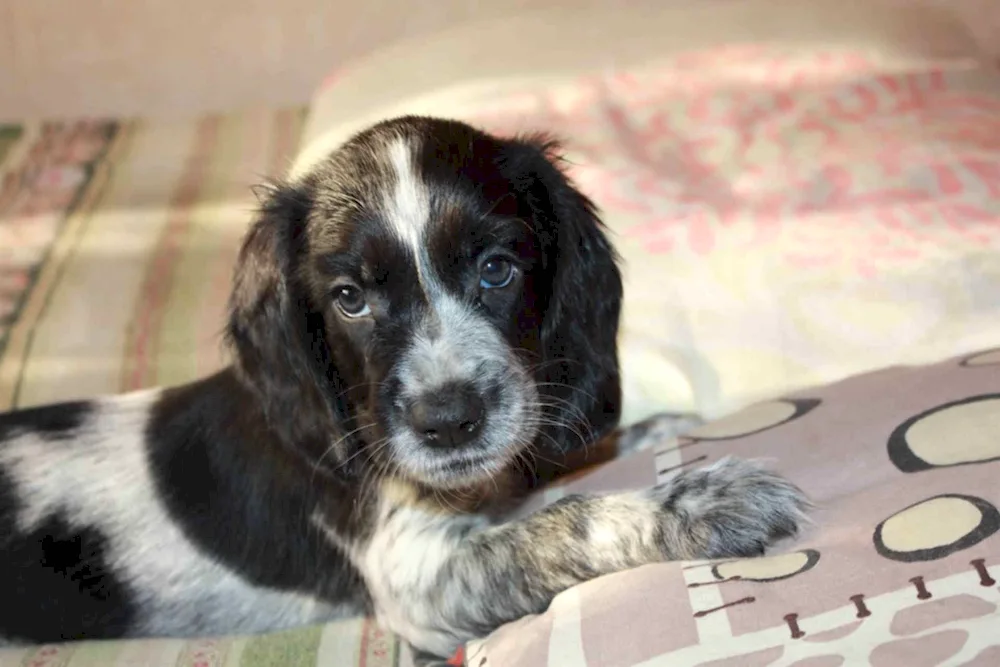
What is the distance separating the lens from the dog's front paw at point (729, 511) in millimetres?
1909

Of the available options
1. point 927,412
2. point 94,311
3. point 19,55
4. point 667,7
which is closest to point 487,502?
point 927,412

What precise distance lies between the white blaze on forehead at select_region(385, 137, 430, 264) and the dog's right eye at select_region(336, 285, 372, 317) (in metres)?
0.15

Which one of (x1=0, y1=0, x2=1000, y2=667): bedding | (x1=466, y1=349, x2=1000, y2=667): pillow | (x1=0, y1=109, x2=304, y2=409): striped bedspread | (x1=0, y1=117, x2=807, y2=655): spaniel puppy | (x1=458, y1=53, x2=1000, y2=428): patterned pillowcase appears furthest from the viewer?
(x1=0, y1=109, x2=304, y2=409): striped bedspread

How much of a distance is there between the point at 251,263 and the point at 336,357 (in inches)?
10.1

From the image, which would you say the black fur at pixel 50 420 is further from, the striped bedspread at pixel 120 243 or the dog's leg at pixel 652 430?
the dog's leg at pixel 652 430

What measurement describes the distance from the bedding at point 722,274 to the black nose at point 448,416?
0.34 m

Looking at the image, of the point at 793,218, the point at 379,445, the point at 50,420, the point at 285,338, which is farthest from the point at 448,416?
the point at 793,218

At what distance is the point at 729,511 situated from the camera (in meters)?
1.96

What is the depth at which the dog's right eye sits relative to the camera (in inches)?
83.4

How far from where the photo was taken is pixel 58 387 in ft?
9.86

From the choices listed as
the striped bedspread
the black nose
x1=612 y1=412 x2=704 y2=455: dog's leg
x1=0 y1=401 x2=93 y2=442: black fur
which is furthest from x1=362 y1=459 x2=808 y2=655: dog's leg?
the striped bedspread

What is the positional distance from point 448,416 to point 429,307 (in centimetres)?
22

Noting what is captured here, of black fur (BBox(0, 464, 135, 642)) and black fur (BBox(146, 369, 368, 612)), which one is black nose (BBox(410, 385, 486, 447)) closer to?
black fur (BBox(146, 369, 368, 612))

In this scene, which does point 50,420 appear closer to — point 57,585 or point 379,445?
point 57,585
